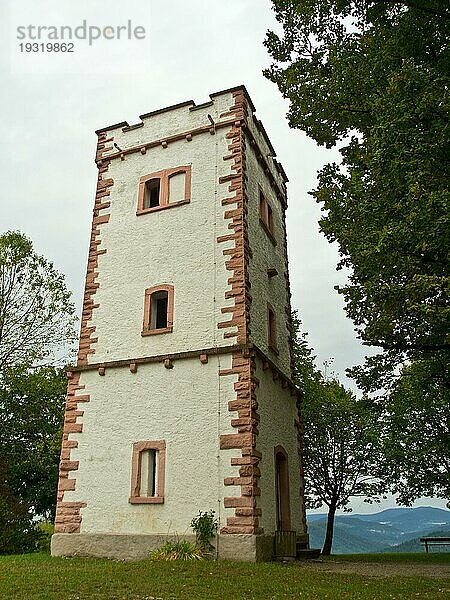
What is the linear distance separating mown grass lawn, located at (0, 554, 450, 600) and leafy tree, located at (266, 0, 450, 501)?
4768mm

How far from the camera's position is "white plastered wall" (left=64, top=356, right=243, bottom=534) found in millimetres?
13414

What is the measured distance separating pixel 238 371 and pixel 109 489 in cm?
436

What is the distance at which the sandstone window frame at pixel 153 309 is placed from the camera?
15.6 m

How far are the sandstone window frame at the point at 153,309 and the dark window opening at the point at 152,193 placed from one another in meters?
3.33

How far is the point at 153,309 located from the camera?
54.1 ft

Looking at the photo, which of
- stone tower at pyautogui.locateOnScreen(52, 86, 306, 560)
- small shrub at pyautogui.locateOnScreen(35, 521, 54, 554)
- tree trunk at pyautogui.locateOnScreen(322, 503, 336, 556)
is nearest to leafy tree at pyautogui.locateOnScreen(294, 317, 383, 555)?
tree trunk at pyautogui.locateOnScreen(322, 503, 336, 556)

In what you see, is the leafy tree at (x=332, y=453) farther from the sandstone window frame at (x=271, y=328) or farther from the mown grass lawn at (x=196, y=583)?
the mown grass lawn at (x=196, y=583)

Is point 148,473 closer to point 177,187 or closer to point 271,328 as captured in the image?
point 271,328

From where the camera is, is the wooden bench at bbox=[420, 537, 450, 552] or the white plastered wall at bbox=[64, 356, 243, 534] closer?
the white plastered wall at bbox=[64, 356, 243, 534]

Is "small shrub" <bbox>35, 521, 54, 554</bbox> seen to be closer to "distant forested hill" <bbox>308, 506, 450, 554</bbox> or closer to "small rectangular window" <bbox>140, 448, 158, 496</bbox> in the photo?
"small rectangular window" <bbox>140, 448, 158, 496</bbox>

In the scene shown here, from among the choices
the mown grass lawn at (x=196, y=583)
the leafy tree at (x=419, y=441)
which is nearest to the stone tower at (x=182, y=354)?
the mown grass lawn at (x=196, y=583)

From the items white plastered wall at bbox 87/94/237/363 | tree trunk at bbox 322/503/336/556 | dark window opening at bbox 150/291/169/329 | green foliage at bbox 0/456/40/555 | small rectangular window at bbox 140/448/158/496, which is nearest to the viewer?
small rectangular window at bbox 140/448/158/496

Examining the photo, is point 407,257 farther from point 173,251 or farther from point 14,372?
point 14,372

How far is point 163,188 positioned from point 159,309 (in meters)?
3.92
